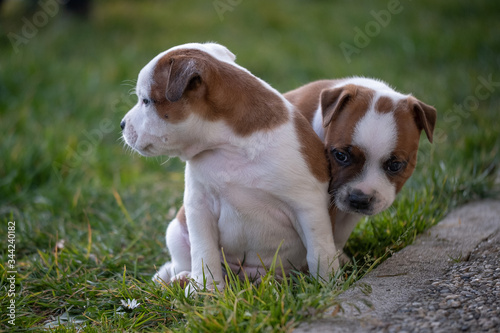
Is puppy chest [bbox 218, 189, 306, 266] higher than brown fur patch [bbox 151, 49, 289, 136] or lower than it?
lower

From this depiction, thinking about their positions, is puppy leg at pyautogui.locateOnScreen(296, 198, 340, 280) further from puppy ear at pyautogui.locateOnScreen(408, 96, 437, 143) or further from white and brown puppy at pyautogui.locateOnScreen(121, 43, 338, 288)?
puppy ear at pyautogui.locateOnScreen(408, 96, 437, 143)

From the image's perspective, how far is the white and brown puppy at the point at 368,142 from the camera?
3287 mm

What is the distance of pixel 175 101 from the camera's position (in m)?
3.17

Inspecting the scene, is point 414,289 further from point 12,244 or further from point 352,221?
point 12,244

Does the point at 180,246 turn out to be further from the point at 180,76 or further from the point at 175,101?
the point at 180,76

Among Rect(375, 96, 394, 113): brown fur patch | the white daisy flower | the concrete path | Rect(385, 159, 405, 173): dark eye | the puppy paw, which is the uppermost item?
Rect(375, 96, 394, 113): brown fur patch

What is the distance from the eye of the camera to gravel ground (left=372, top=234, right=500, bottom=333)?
2609mm

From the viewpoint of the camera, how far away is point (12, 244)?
4.38 metres

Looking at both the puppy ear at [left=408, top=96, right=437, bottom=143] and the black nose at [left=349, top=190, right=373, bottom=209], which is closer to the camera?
the black nose at [left=349, top=190, right=373, bottom=209]

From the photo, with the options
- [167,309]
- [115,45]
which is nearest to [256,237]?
[167,309]

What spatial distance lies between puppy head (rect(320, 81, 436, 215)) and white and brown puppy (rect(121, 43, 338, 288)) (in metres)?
0.11

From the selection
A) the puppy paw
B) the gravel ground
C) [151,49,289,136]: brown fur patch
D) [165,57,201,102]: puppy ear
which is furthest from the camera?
the puppy paw

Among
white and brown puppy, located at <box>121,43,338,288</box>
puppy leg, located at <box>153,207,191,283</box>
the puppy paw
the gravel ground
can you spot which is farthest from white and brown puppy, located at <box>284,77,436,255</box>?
puppy leg, located at <box>153,207,191,283</box>

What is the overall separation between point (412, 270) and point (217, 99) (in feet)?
5.09
